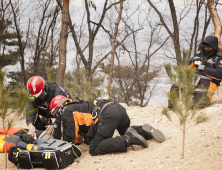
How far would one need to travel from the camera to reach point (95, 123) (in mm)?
3600

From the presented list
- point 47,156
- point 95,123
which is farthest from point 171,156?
point 47,156

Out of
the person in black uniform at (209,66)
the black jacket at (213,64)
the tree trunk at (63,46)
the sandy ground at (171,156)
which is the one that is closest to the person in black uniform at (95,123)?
the sandy ground at (171,156)

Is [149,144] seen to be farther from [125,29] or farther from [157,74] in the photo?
[157,74]

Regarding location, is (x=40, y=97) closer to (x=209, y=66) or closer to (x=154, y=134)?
(x=154, y=134)

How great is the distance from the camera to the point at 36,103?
440 centimetres

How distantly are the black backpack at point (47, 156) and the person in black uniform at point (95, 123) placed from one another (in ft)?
0.99

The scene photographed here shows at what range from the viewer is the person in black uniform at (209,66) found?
546 cm

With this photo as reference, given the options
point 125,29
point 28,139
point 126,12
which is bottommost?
point 28,139

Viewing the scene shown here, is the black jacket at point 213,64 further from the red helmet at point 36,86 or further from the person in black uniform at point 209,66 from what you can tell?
the red helmet at point 36,86

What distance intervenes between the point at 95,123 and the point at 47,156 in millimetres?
921

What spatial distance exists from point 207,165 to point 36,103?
3274mm

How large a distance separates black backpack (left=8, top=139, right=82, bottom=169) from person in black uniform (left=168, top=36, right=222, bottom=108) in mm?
3082

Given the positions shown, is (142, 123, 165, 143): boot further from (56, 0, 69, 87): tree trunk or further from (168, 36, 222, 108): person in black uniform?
(56, 0, 69, 87): tree trunk

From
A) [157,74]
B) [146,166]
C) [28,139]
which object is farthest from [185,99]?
[157,74]
